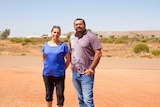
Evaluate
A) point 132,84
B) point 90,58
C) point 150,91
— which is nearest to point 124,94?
point 150,91

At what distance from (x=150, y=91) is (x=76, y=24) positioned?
4919 mm

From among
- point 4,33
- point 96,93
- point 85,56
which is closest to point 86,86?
point 85,56

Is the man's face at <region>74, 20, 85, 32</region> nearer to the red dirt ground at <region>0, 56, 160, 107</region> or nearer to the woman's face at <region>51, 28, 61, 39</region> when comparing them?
the woman's face at <region>51, 28, 61, 39</region>

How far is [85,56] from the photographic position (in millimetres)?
4488

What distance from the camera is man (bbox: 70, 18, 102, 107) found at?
176 inches

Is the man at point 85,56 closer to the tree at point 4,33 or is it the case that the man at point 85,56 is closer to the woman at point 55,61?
the woman at point 55,61

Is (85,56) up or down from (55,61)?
up

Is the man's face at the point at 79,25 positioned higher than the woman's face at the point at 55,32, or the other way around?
the man's face at the point at 79,25

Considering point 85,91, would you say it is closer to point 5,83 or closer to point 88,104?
point 88,104

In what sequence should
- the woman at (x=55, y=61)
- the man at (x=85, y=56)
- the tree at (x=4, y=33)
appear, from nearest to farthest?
the man at (x=85, y=56)
the woman at (x=55, y=61)
the tree at (x=4, y=33)

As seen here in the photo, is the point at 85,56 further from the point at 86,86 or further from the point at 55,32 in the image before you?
the point at 55,32

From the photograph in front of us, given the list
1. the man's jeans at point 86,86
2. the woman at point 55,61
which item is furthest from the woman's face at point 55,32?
the man's jeans at point 86,86

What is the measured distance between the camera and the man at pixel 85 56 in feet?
14.6

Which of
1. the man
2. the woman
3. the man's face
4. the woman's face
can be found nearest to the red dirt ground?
the woman
